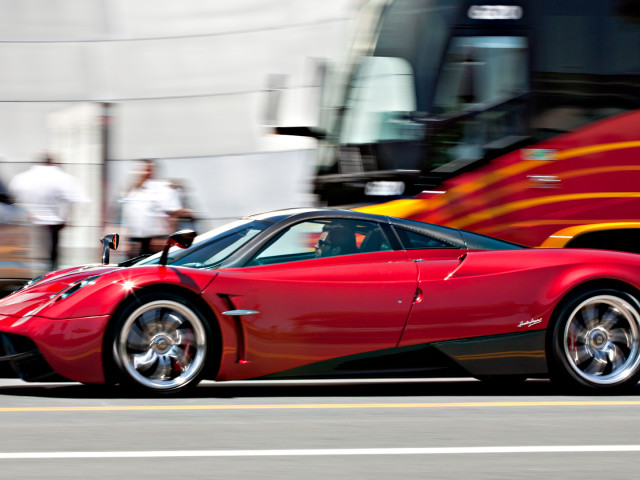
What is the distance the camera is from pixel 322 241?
6.35 m

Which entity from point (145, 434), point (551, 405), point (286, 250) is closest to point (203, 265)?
point (286, 250)

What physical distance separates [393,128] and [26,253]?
365cm

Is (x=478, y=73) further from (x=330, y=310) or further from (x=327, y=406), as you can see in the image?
(x=327, y=406)

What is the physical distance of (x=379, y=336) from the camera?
611 centimetres

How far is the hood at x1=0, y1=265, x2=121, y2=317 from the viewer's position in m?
6.02

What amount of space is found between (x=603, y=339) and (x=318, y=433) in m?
2.23

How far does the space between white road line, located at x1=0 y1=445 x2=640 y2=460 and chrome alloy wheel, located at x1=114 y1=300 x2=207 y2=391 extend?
1.47 m

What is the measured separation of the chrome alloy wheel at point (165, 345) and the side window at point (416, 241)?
4.28 feet

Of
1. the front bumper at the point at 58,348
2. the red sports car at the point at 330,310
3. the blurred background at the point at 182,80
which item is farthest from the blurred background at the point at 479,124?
the blurred background at the point at 182,80

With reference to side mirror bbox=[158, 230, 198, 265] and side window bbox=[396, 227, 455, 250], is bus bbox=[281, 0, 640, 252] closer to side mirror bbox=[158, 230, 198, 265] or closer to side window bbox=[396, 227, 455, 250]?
side window bbox=[396, 227, 455, 250]

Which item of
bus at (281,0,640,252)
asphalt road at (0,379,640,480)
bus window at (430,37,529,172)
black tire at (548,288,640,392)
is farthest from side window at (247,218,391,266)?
bus window at (430,37,529,172)

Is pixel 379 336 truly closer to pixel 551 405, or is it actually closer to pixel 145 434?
pixel 551 405

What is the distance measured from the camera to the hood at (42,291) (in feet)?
19.7

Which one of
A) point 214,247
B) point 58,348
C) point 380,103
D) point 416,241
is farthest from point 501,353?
point 380,103
